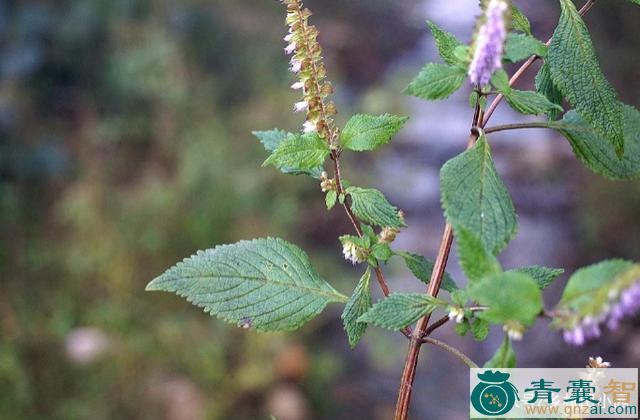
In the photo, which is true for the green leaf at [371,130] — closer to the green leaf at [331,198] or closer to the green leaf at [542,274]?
the green leaf at [331,198]

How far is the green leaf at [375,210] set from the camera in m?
0.74

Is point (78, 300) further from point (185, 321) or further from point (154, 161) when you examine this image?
point (154, 161)

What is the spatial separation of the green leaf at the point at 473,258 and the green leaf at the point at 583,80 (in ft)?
0.72

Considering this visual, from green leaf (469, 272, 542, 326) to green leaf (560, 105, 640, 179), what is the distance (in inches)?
11.2

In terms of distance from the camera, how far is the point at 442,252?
72 centimetres

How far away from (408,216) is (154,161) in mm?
1461

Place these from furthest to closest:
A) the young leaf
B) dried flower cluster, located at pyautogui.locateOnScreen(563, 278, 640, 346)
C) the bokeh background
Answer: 1. the bokeh background
2. the young leaf
3. dried flower cluster, located at pyautogui.locateOnScreen(563, 278, 640, 346)

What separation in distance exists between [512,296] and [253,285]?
33 cm

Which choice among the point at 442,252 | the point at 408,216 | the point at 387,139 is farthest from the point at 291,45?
the point at 408,216

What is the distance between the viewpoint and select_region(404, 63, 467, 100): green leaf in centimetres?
67

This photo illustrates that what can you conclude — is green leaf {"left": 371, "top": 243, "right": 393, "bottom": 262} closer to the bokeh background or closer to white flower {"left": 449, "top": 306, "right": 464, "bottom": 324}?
white flower {"left": 449, "top": 306, "right": 464, "bottom": 324}

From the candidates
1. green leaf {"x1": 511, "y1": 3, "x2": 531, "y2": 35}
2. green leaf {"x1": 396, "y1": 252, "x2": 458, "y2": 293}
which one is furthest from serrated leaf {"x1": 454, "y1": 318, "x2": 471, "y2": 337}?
green leaf {"x1": 511, "y1": 3, "x2": 531, "y2": 35}

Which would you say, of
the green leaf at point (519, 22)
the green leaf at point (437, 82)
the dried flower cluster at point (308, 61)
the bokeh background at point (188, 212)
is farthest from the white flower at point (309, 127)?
the bokeh background at point (188, 212)

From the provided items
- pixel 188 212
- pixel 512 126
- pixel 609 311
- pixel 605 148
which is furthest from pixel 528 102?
pixel 188 212
